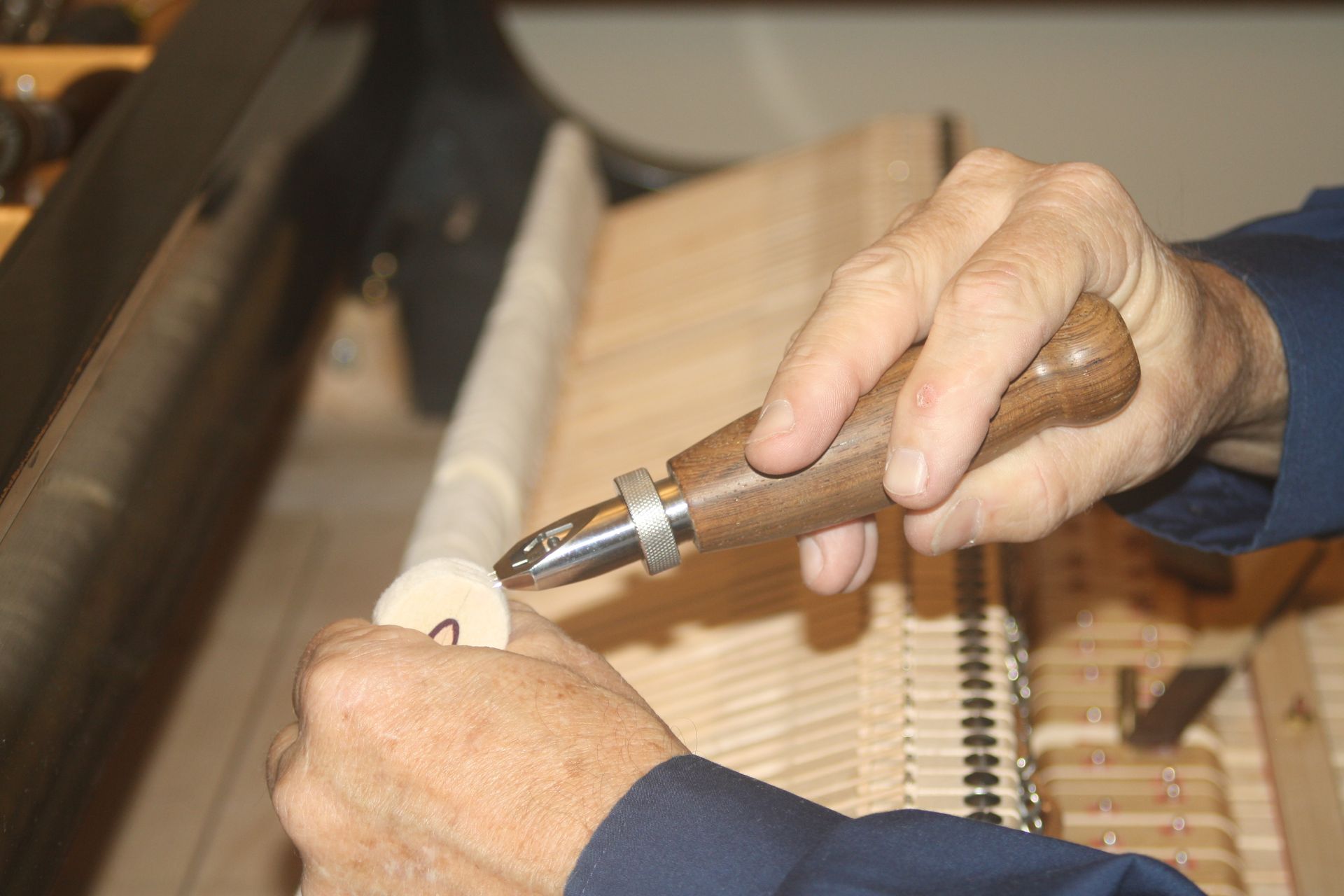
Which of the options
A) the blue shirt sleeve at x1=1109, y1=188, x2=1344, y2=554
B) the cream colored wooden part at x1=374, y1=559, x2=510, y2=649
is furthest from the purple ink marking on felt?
the blue shirt sleeve at x1=1109, y1=188, x2=1344, y2=554

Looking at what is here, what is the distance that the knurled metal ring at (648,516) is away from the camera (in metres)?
0.95

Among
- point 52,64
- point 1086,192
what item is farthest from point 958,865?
point 52,64

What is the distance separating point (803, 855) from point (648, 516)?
274 mm

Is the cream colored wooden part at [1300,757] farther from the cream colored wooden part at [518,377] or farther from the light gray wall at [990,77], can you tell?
the light gray wall at [990,77]

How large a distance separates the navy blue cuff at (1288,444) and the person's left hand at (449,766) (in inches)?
27.7

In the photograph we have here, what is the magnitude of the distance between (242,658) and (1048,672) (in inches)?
67.0

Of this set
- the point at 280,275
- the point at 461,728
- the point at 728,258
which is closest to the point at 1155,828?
the point at 461,728

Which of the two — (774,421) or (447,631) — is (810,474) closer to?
(774,421)

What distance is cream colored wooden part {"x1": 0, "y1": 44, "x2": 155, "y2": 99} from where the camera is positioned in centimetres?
168

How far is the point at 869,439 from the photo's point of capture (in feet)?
3.10

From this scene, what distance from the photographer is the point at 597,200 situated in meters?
2.27

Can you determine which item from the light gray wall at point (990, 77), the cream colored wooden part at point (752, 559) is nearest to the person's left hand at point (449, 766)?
the cream colored wooden part at point (752, 559)

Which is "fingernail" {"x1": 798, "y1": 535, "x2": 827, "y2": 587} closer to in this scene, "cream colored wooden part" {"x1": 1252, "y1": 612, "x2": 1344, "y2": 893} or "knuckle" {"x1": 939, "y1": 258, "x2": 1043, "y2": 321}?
"knuckle" {"x1": 939, "y1": 258, "x2": 1043, "y2": 321}

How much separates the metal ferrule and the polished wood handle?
2 cm
